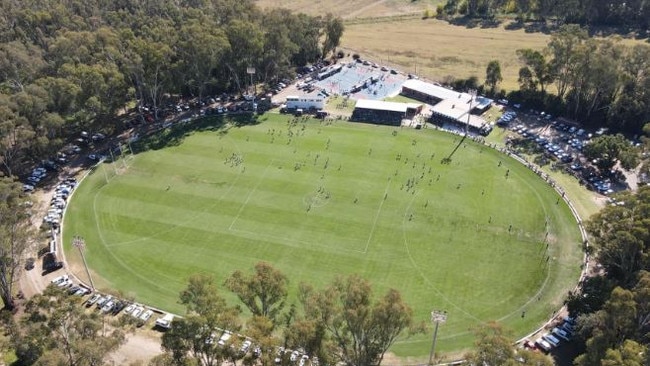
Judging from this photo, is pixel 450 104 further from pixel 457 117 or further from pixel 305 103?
pixel 305 103

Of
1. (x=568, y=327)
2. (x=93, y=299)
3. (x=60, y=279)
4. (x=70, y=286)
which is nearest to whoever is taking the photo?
(x=568, y=327)

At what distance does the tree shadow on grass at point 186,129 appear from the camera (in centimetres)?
12269

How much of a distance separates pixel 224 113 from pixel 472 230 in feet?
253

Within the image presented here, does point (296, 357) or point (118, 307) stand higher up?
point (296, 357)

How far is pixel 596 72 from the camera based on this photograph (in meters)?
117

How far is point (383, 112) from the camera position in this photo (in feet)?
421

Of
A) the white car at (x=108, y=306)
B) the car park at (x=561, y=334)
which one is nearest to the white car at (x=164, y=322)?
the white car at (x=108, y=306)

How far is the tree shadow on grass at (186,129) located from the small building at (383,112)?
90.8 feet

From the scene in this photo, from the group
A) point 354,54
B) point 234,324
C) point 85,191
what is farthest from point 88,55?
point 234,324

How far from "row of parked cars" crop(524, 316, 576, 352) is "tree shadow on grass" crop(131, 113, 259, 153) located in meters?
86.3

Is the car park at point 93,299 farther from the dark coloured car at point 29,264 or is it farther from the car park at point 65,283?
the dark coloured car at point 29,264

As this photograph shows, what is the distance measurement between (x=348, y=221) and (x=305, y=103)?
166 ft

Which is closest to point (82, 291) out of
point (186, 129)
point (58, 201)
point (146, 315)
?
point (146, 315)

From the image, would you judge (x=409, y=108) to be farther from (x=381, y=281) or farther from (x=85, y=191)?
(x=85, y=191)
